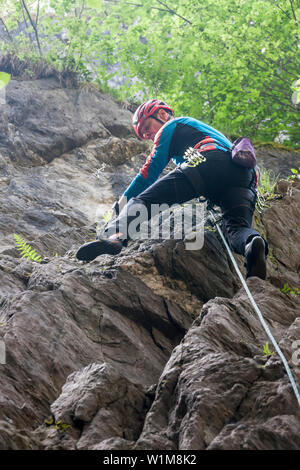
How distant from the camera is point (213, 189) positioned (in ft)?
18.4

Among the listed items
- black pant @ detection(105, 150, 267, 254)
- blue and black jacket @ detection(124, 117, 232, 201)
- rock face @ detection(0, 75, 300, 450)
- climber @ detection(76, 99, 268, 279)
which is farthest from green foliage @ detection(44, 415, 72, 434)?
blue and black jacket @ detection(124, 117, 232, 201)

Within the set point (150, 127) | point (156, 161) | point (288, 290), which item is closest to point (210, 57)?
point (150, 127)

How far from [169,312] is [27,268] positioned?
5.41 ft

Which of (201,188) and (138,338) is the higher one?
(201,188)

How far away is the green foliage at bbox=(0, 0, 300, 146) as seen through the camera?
37.5 ft

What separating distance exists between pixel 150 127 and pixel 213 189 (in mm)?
1547

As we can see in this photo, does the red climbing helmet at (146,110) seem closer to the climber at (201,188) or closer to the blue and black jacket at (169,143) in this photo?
the blue and black jacket at (169,143)

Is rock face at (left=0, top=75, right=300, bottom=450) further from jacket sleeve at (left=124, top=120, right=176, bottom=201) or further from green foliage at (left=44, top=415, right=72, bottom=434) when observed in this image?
jacket sleeve at (left=124, top=120, right=176, bottom=201)

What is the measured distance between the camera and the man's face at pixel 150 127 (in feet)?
21.6

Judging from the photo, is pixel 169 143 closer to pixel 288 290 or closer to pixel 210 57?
pixel 288 290

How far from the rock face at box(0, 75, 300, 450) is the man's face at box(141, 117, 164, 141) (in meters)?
1.71

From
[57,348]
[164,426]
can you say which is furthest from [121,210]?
[164,426]

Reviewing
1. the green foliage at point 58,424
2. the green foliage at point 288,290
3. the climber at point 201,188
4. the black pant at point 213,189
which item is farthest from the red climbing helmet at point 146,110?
the green foliage at point 58,424

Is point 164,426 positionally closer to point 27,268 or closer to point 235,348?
point 235,348
